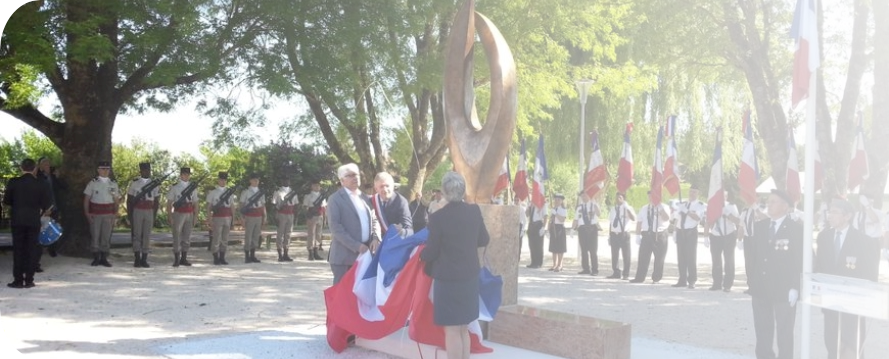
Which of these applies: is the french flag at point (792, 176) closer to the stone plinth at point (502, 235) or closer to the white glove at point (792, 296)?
the white glove at point (792, 296)

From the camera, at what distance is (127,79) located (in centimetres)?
1602

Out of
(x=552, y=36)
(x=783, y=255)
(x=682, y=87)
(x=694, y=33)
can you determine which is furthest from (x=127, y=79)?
(x=682, y=87)

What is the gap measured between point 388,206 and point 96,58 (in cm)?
760

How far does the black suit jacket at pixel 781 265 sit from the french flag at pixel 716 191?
595 cm

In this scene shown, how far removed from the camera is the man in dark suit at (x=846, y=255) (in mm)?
6531

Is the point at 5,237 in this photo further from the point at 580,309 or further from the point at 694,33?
the point at 694,33

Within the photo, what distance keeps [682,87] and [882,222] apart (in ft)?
42.1

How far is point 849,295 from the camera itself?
18.3ft

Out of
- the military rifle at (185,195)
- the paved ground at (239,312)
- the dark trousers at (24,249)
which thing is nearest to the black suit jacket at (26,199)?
the dark trousers at (24,249)

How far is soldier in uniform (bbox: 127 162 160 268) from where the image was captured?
14.3m

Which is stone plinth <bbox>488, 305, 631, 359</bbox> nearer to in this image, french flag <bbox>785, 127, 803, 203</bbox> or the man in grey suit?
the man in grey suit

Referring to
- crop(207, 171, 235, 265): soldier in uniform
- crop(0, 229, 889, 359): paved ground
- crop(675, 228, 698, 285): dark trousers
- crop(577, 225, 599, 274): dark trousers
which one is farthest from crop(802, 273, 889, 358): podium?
crop(207, 171, 235, 265): soldier in uniform

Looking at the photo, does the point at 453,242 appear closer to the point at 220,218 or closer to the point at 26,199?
the point at 26,199

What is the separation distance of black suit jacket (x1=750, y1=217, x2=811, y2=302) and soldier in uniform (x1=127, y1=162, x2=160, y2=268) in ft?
36.6
